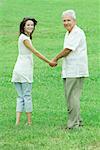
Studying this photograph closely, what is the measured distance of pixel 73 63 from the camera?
8469mm

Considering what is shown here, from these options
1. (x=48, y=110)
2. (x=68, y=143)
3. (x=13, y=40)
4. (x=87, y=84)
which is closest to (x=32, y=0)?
(x=13, y=40)

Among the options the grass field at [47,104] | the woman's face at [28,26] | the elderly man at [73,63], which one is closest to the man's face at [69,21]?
the elderly man at [73,63]

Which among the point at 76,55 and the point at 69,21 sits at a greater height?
the point at 69,21

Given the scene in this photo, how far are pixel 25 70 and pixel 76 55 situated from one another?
2.86ft

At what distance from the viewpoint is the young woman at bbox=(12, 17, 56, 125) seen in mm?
8836

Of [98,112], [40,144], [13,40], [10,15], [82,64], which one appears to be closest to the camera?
[40,144]

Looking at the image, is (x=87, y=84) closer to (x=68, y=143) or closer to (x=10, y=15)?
(x=68, y=143)

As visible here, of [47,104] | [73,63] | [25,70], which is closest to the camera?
[73,63]

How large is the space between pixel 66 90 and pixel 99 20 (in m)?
20.7

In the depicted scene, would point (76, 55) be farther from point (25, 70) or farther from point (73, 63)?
point (25, 70)

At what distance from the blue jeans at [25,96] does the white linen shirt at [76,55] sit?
70 centimetres

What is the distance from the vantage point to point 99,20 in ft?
94.9

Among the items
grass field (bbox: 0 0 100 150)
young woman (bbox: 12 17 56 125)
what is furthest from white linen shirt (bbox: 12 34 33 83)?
grass field (bbox: 0 0 100 150)

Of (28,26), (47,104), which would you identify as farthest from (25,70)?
(47,104)
